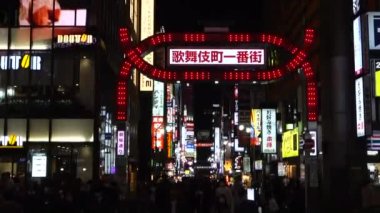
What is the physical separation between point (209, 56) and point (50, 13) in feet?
58.3

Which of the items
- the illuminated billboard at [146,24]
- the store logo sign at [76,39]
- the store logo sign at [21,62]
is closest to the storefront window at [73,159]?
the store logo sign at [21,62]

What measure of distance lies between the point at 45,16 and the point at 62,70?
3.34 metres

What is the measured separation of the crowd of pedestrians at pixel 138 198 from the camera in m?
17.7

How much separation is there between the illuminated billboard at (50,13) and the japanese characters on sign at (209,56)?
16.0 m

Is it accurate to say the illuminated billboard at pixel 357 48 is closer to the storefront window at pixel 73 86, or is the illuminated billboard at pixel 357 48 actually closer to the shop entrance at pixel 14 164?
the storefront window at pixel 73 86

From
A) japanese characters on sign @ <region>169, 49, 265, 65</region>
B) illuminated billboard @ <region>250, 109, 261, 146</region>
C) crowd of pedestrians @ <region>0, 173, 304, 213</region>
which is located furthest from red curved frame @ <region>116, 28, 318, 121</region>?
illuminated billboard @ <region>250, 109, 261, 146</region>

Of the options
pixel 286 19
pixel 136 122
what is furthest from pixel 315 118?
pixel 286 19

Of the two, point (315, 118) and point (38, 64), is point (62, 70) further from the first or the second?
point (315, 118)

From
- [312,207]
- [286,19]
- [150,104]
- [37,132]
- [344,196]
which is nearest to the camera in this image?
[344,196]

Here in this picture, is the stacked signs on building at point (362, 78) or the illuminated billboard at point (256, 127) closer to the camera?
the stacked signs on building at point (362, 78)


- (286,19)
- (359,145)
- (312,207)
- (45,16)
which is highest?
(286,19)

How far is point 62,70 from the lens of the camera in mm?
37906

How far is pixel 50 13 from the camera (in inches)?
1481

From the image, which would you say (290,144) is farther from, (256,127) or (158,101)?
(158,101)
